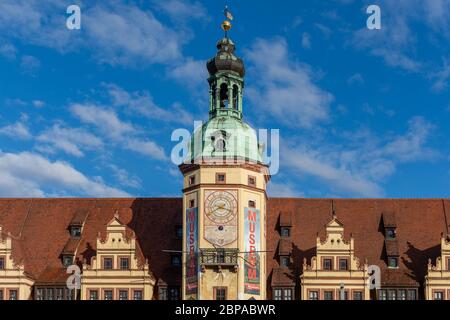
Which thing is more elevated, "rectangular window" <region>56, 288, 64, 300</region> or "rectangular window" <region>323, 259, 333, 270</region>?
"rectangular window" <region>323, 259, 333, 270</region>

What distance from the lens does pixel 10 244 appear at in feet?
213

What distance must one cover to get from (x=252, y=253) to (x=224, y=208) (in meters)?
3.49

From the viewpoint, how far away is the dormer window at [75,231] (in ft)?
223

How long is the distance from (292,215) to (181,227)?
8.17m

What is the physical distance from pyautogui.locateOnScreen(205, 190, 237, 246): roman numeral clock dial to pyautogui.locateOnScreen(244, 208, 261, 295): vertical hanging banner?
97cm

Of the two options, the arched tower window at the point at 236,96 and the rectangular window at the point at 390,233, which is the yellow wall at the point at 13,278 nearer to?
A: the arched tower window at the point at 236,96

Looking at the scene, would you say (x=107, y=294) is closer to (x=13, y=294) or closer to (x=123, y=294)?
(x=123, y=294)

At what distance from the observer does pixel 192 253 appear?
206 ft

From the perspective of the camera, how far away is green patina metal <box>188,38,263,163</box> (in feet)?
211

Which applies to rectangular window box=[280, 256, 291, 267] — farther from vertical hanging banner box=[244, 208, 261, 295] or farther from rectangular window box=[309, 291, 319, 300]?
rectangular window box=[309, 291, 319, 300]

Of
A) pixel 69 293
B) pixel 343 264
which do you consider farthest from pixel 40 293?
pixel 343 264

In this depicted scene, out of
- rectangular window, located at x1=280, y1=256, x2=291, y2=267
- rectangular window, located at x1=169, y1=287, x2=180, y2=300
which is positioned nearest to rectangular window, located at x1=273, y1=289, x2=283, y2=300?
rectangular window, located at x1=280, y1=256, x2=291, y2=267
